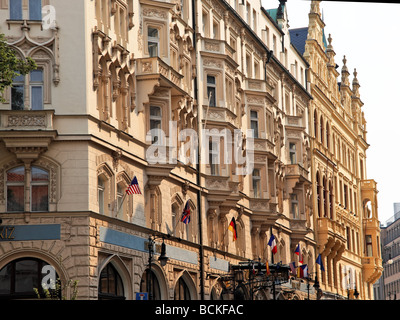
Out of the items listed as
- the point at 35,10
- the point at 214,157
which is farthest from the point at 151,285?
the point at 35,10

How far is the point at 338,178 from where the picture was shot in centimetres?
8162

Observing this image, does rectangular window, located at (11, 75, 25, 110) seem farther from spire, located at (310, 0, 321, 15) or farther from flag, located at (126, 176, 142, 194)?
spire, located at (310, 0, 321, 15)

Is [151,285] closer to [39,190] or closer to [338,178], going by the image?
[39,190]

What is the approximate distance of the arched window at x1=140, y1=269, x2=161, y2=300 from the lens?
35.8 m

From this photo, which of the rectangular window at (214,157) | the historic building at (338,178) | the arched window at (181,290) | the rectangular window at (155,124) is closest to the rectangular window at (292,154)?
the historic building at (338,178)

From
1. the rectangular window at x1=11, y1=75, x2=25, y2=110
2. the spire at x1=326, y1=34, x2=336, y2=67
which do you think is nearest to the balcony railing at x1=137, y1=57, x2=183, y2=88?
the rectangular window at x1=11, y1=75, x2=25, y2=110

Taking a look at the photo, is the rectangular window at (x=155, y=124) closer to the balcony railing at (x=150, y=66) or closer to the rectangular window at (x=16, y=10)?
the balcony railing at (x=150, y=66)

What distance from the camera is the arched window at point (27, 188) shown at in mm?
30984

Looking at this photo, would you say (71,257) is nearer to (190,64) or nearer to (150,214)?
(150,214)

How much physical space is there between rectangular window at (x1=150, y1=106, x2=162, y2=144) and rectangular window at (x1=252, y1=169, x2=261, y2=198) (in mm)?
16746

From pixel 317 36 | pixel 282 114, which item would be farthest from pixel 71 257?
pixel 317 36

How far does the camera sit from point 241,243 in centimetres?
5169

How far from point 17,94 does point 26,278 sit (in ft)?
24.2
